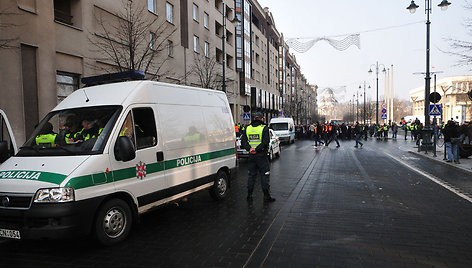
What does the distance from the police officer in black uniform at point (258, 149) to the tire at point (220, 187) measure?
0.60 meters

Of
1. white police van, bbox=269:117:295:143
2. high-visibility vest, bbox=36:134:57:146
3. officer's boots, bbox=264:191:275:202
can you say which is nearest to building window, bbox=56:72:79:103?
high-visibility vest, bbox=36:134:57:146

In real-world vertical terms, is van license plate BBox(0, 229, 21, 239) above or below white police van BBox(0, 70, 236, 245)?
below

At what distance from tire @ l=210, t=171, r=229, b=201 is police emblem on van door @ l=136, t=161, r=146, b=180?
91.6 inches

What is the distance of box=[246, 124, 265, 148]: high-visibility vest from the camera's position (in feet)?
23.1

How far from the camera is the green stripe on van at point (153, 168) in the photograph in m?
4.01

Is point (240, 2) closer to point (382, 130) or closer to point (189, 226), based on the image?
point (382, 130)

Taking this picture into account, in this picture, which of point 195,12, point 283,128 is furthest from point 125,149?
point 195,12

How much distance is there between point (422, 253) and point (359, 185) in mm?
4711

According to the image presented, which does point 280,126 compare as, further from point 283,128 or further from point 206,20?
point 206,20

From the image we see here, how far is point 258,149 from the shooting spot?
698cm

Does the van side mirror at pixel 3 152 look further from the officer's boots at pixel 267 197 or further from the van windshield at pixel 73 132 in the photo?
the officer's boots at pixel 267 197

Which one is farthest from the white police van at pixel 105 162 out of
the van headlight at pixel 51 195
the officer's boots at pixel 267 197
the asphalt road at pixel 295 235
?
the officer's boots at pixel 267 197

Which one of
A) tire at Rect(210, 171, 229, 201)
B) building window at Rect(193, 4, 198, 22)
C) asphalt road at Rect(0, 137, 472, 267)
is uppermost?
building window at Rect(193, 4, 198, 22)

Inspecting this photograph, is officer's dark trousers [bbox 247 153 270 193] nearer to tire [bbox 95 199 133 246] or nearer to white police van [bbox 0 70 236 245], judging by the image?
white police van [bbox 0 70 236 245]
